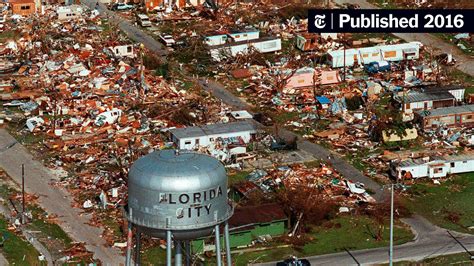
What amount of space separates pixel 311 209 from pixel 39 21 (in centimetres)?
3773

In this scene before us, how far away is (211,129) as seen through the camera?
60.6m

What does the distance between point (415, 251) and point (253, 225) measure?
596cm

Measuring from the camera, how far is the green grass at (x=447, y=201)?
5112 cm

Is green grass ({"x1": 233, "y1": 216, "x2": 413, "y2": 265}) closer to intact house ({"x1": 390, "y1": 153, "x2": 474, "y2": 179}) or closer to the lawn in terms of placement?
the lawn

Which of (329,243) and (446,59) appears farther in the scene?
(446,59)

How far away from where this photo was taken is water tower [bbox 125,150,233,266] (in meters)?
35.7

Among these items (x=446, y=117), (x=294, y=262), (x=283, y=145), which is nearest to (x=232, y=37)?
(x=446, y=117)

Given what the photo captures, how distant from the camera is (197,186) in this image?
35.8 m

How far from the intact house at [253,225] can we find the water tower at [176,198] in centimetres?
1127

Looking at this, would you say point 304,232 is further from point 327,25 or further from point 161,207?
point 327,25

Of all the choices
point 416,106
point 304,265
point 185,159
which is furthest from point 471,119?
point 185,159

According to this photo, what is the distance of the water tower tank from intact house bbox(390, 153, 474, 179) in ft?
66.0

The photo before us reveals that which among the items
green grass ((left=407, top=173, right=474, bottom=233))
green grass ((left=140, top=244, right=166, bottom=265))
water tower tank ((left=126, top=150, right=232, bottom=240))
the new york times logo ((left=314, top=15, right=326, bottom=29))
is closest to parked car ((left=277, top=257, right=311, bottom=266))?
green grass ((left=140, top=244, right=166, bottom=265))

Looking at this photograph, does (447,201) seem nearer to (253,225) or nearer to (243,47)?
(253,225)
